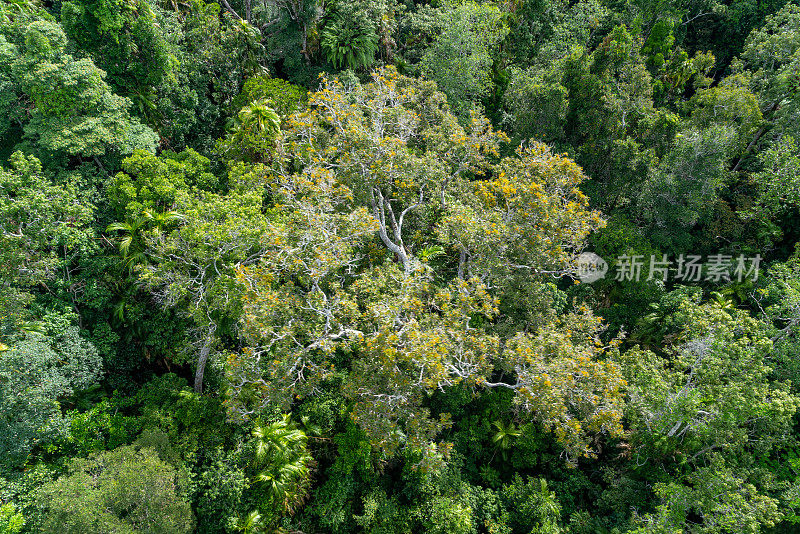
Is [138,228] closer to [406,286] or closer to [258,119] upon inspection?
[258,119]

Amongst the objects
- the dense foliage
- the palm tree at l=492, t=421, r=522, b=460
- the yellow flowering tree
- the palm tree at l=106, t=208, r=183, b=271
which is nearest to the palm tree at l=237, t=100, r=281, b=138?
the dense foliage

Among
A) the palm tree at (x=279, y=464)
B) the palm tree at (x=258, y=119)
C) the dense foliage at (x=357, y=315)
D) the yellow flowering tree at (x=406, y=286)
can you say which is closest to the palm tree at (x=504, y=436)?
the dense foliage at (x=357, y=315)

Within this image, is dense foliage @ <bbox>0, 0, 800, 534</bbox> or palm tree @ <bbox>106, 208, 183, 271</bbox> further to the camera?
palm tree @ <bbox>106, 208, 183, 271</bbox>

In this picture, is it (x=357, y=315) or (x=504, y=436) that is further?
(x=504, y=436)

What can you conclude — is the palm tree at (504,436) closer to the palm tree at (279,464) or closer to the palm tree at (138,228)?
the palm tree at (279,464)

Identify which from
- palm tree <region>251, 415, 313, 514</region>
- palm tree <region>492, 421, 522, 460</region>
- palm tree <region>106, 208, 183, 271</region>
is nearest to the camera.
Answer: palm tree <region>251, 415, 313, 514</region>

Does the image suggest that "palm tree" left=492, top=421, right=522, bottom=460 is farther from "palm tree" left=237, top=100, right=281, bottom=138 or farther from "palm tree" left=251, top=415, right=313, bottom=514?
"palm tree" left=237, top=100, right=281, bottom=138

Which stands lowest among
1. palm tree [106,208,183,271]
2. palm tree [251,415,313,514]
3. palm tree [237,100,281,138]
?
palm tree [251,415,313,514]

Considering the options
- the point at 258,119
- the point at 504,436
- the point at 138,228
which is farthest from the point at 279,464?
the point at 258,119

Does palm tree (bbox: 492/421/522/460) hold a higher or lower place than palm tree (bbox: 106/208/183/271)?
lower

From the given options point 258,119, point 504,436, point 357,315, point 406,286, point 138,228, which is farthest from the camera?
point 258,119
